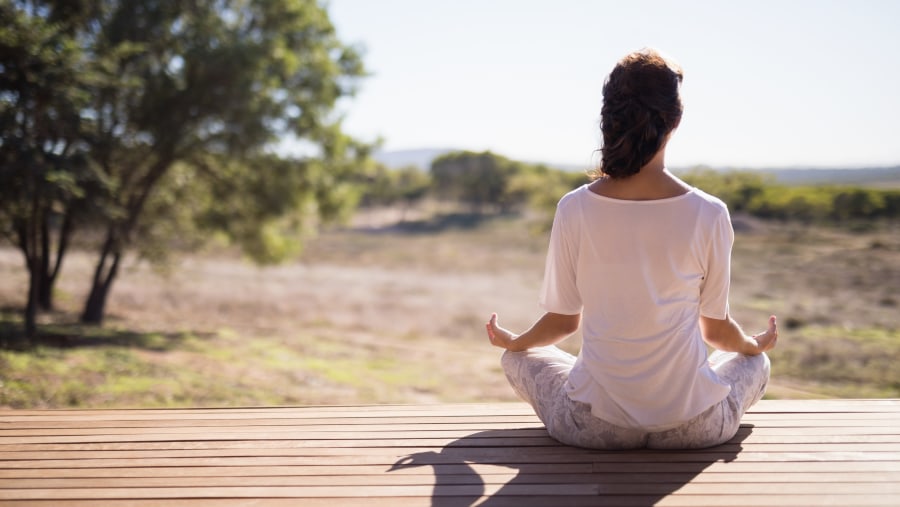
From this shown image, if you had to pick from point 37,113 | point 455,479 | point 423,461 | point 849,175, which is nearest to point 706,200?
point 455,479

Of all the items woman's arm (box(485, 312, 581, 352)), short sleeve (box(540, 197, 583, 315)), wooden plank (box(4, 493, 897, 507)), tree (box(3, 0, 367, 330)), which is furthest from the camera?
tree (box(3, 0, 367, 330))

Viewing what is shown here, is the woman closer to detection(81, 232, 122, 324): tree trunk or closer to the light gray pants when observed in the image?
the light gray pants

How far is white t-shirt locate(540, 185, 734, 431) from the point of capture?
2.21 meters

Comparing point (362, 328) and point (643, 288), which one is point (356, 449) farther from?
point (362, 328)

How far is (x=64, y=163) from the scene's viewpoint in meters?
7.92

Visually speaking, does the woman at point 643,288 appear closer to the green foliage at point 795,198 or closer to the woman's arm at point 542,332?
the woman's arm at point 542,332

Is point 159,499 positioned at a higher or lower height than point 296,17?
lower

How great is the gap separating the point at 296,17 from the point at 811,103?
9.72m

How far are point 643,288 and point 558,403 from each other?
0.61m

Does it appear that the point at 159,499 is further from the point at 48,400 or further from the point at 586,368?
the point at 48,400

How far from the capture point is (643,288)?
2.24m

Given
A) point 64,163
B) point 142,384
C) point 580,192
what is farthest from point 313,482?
point 64,163

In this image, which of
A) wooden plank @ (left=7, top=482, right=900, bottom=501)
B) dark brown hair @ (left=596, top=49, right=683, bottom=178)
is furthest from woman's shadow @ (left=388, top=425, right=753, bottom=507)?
dark brown hair @ (left=596, top=49, right=683, bottom=178)

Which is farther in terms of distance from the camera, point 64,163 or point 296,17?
point 296,17
